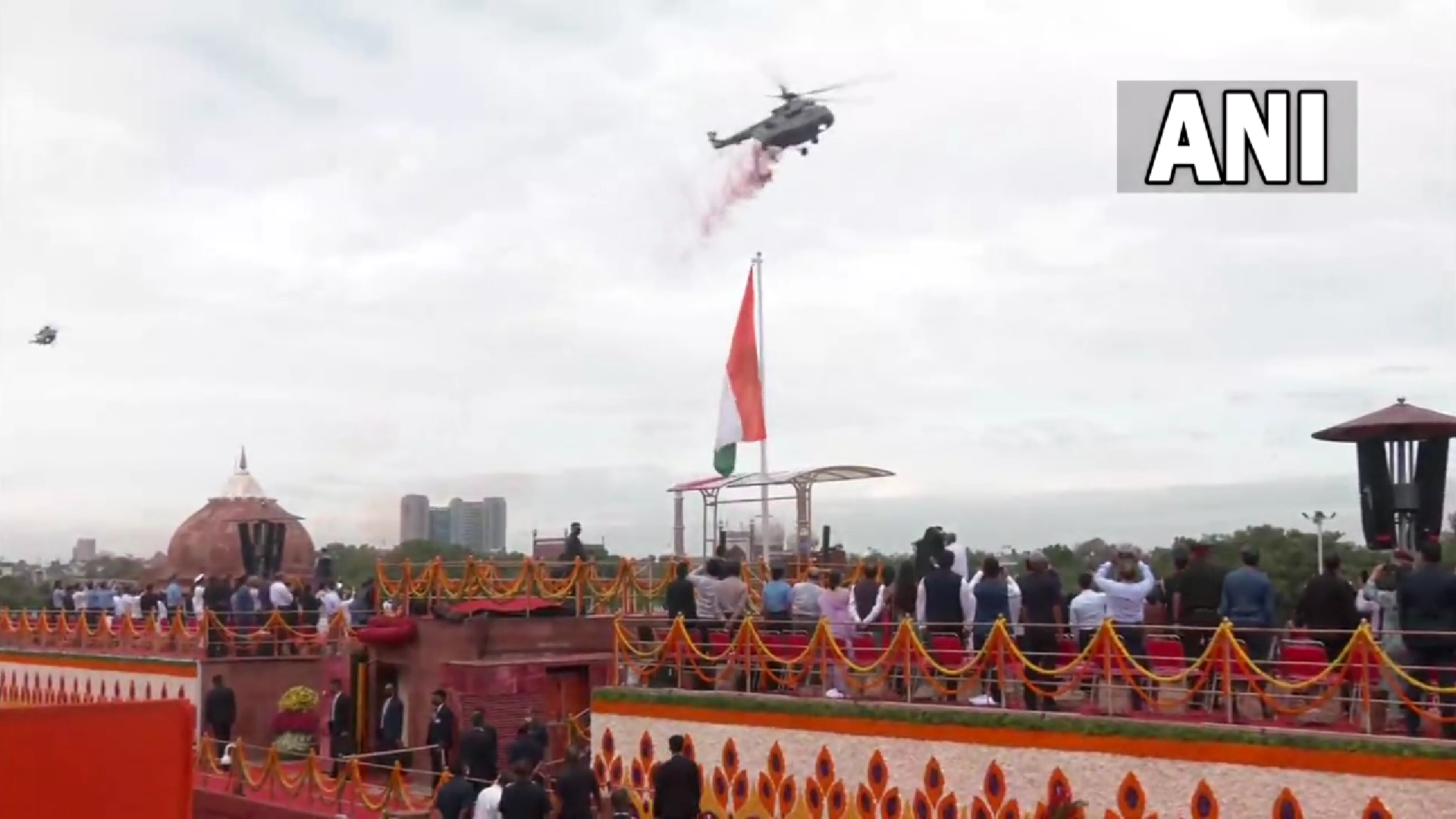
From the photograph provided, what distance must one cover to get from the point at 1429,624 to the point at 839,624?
19.4 feet

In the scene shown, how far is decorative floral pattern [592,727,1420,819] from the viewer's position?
12.9m

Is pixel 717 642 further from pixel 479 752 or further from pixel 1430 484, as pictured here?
pixel 1430 484

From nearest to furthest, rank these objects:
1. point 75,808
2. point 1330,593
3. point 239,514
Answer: point 75,808 < point 1330,593 < point 239,514

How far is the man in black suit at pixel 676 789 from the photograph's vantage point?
1395 centimetres

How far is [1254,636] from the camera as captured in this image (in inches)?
523

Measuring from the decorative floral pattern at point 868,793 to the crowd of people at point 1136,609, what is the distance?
75 centimetres

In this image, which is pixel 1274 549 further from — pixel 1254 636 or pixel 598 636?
pixel 1254 636

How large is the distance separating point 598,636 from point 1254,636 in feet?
36.2

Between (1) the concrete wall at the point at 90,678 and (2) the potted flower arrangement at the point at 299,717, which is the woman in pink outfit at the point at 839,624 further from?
(1) the concrete wall at the point at 90,678

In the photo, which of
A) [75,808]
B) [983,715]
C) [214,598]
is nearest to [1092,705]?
[983,715]

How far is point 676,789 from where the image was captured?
13945 millimetres

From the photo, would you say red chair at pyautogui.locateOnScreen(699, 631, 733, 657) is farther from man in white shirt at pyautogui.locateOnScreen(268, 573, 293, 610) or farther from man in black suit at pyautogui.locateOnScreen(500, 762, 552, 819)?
man in white shirt at pyautogui.locateOnScreen(268, 573, 293, 610)

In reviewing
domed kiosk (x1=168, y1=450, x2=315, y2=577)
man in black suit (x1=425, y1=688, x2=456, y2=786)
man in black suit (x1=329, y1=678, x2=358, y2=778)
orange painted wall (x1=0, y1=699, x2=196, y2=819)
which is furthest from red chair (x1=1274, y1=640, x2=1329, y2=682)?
domed kiosk (x1=168, y1=450, x2=315, y2=577)

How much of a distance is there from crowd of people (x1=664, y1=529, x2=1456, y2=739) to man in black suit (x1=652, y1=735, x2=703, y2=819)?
2180 millimetres
